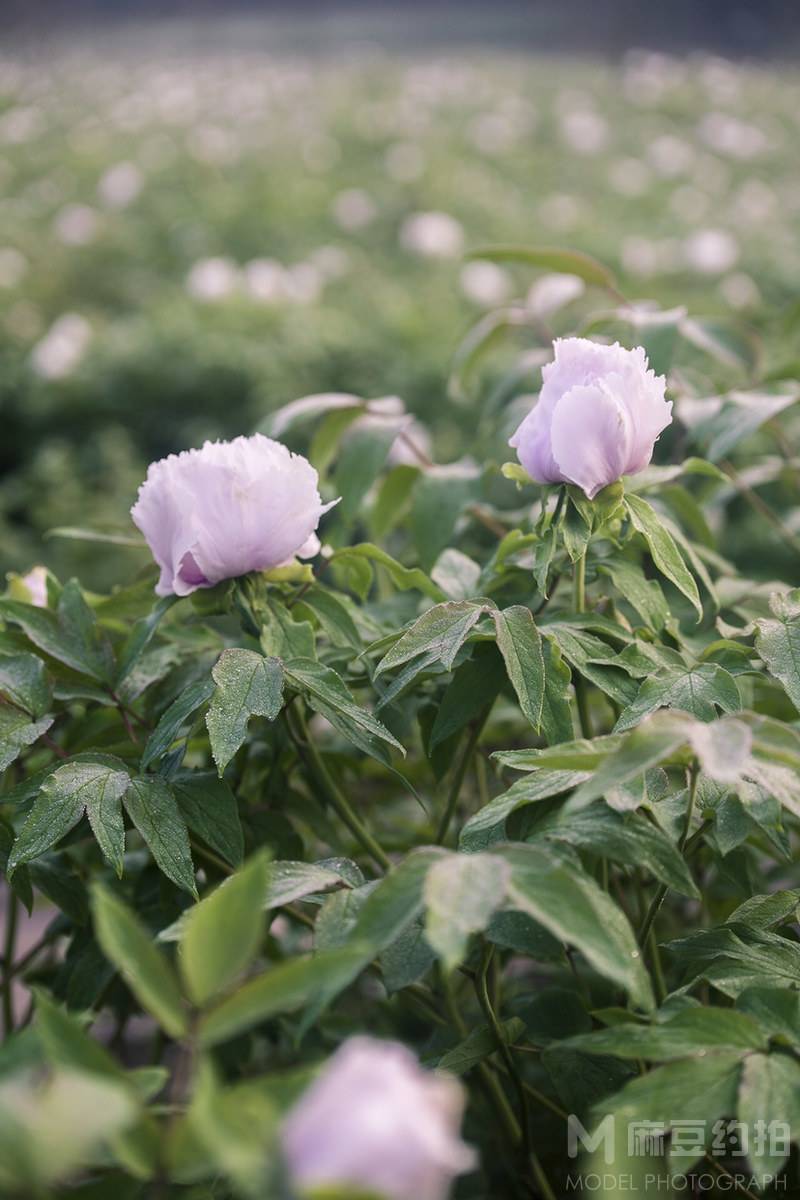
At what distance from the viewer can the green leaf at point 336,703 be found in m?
0.73

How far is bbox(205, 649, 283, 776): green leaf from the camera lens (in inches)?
27.7

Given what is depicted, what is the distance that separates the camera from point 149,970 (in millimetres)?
502

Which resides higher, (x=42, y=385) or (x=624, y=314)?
(x=624, y=314)

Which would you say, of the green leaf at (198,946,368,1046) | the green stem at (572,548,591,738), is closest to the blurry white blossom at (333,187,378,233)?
the green stem at (572,548,591,738)

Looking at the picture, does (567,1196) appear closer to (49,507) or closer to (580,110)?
(49,507)

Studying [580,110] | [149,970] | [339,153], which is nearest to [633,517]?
[149,970]

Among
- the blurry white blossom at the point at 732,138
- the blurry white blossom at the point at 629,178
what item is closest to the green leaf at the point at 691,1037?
the blurry white blossom at the point at 629,178

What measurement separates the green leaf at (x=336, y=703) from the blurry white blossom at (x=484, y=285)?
269cm

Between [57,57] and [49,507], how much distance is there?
25.7 ft

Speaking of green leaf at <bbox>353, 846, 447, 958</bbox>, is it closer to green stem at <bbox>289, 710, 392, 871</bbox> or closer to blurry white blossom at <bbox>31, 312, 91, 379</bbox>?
green stem at <bbox>289, 710, 392, 871</bbox>

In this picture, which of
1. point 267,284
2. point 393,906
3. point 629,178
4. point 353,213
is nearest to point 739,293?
point 267,284

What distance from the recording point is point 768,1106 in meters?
0.57

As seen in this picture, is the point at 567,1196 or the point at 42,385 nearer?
the point at 567,1196

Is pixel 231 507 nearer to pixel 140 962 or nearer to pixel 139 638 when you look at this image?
pixel 139 638
